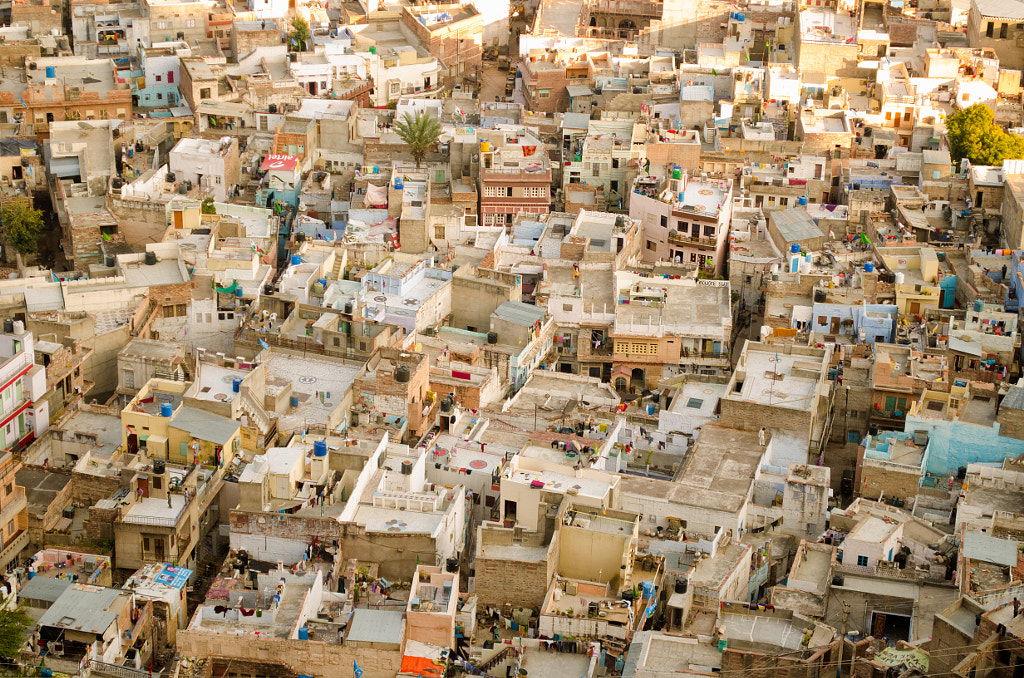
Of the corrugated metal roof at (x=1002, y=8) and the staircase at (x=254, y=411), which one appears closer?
the staircase at (x=254, y=411)

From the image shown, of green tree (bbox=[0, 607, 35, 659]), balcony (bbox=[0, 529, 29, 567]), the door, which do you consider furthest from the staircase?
the door

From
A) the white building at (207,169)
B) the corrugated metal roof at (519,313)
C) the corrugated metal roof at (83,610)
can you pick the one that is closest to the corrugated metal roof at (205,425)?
the corrugated metal roof at (83,610)

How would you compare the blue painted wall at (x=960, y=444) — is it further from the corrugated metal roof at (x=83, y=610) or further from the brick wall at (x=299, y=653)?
the corrugated metal roof at (x=83, y=610)

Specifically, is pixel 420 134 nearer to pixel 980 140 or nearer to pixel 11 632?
pixel 980 140

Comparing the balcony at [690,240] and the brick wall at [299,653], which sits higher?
the balcony at [690,240]

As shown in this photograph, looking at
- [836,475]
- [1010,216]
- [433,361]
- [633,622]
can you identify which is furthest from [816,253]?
[633,622]

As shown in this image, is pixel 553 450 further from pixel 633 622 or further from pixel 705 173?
pixel 705 173
